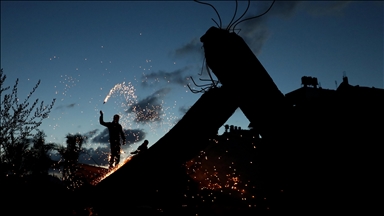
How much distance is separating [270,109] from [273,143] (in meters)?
0.19

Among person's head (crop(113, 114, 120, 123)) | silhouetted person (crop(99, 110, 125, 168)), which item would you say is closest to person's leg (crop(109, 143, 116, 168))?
silhouetted person (crop(99, 110, 125, 168))

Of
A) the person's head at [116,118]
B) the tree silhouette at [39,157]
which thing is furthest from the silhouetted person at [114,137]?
the tree silhouette at [39,157]

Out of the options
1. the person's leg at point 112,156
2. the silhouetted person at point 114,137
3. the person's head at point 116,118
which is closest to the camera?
the person's leg at point 112,156

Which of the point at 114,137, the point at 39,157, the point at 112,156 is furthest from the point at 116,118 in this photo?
the point at 39,157

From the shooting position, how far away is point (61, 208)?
1875 millimetres

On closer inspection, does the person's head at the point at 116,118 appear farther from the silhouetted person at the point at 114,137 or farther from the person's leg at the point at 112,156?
the person's leg at the point at 112,156

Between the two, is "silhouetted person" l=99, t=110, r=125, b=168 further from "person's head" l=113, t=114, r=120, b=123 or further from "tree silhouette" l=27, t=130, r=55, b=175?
"tree silhouette" l=27, t=130, r=55, b=175

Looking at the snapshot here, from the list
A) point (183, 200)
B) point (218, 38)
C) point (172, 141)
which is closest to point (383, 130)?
point (218, 38)

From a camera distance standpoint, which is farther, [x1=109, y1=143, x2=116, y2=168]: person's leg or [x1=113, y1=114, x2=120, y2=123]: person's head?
[x1=113, y1=114, x2=120, y2=123]: person's head

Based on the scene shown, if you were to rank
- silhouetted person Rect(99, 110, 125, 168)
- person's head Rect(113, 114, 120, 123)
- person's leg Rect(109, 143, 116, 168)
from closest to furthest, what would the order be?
1. person's leg Rect(109, 143, 116, 168)
2. silhouetted person Rect(99, 110, 125, 168)
3. person's head Rect(113, 114, 120, 123)

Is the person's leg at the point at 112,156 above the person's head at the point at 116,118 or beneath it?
beneath

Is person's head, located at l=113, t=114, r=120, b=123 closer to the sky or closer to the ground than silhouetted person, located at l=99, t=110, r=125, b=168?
closer to the sky

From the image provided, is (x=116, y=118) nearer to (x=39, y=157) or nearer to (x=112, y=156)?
(x=112, y=156)

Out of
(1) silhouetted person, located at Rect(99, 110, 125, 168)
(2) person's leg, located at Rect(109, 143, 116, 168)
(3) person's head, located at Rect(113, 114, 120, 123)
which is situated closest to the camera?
(2) person's leg, located at Rect(109, 143, 116, 168)
